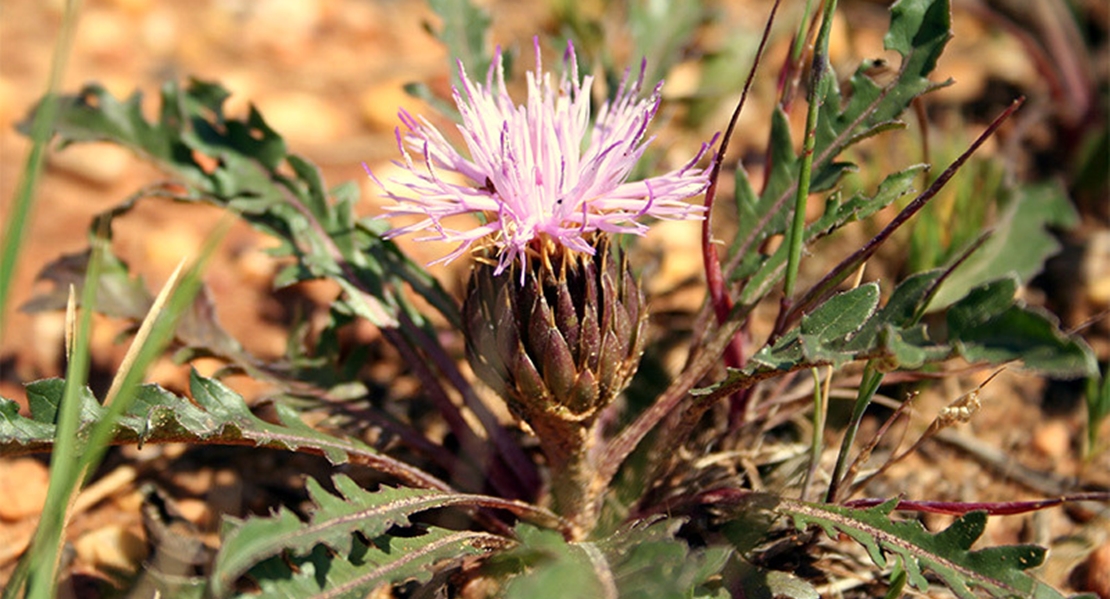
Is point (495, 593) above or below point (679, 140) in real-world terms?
below

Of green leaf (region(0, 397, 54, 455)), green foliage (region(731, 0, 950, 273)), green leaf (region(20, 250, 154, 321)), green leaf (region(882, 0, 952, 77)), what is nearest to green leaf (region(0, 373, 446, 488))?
green leaf (region(0, 397, 54, 455))

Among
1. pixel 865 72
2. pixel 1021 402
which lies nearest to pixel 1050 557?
pixel 1021 402

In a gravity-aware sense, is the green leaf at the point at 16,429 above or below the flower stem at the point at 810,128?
below

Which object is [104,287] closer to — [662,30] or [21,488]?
[21,488]

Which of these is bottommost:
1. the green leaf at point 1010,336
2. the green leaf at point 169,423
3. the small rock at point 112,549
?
the small rock at point 112,549

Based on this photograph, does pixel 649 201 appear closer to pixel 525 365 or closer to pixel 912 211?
pixel 525 365

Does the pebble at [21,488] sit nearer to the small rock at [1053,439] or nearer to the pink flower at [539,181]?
the pink flower at [539,181]

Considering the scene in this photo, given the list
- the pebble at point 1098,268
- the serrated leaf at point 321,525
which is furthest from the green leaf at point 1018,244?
the serrated leaf at point 321,525

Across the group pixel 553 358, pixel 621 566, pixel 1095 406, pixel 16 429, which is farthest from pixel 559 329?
pixel 1095 406
